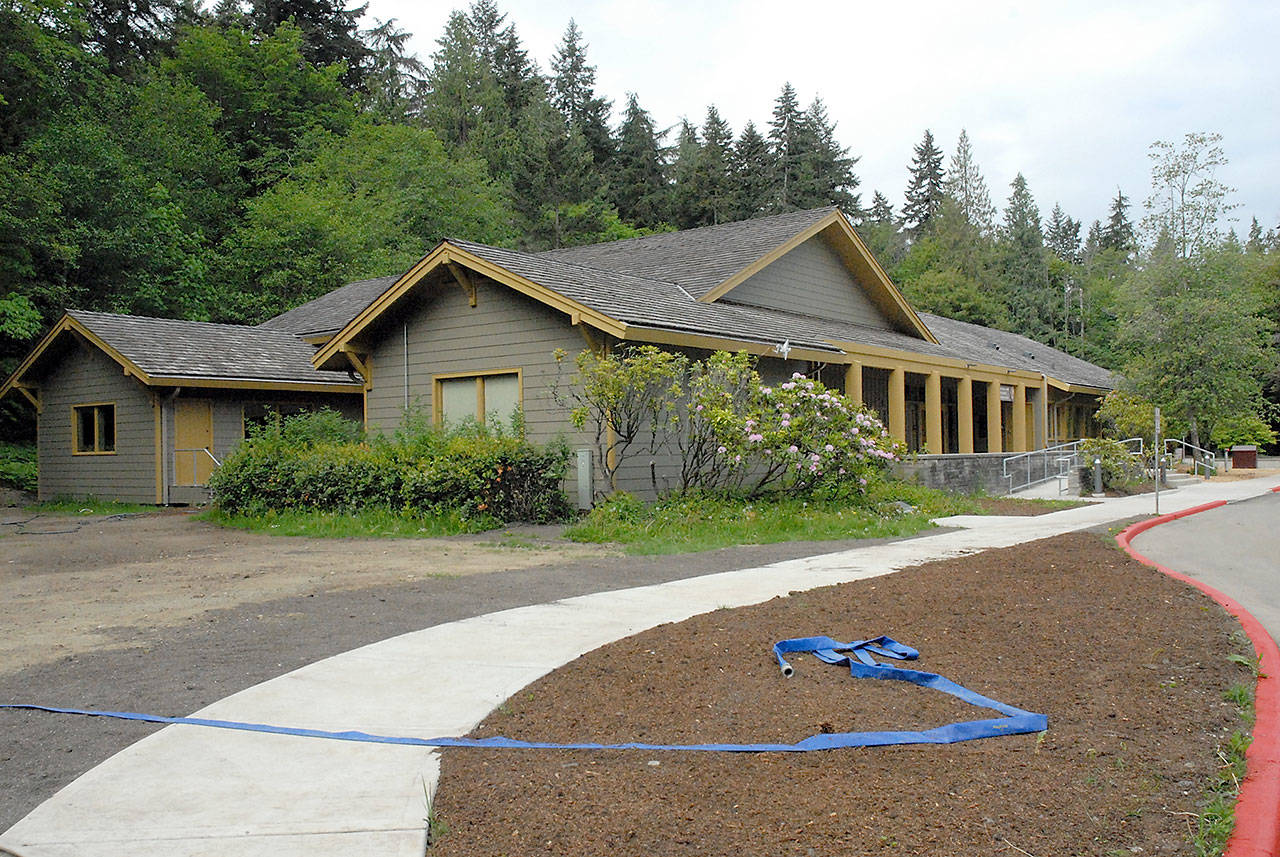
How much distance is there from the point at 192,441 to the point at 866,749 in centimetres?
2027

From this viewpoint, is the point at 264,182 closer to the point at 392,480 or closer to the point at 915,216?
the point at 392,480

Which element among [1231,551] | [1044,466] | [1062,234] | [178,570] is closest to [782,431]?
[1231,551]

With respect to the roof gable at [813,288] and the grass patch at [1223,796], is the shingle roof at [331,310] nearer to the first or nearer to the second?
the roof gable at [813,288]

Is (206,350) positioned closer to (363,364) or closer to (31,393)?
(31,393)

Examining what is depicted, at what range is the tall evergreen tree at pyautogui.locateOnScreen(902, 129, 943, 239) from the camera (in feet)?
259

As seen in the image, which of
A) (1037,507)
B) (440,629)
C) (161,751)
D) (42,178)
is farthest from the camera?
(42,178)

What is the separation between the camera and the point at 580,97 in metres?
60.9

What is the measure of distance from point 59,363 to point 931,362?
790 inches

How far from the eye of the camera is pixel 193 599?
855 centimetres

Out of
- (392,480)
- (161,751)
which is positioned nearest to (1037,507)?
(392,480)

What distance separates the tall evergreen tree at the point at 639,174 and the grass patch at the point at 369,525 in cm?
4093

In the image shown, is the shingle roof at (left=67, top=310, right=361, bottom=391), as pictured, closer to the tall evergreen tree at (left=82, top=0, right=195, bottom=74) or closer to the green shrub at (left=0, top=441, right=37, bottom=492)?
the green shrub at (left=0, top=441, right=37, bottom=492)

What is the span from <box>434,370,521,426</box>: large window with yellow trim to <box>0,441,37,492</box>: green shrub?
15.4 metres

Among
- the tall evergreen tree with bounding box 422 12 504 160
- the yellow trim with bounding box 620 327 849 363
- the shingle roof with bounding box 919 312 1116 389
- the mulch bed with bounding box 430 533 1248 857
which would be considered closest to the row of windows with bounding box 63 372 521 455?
the yellow trim with bounding box 620 327 849 363
